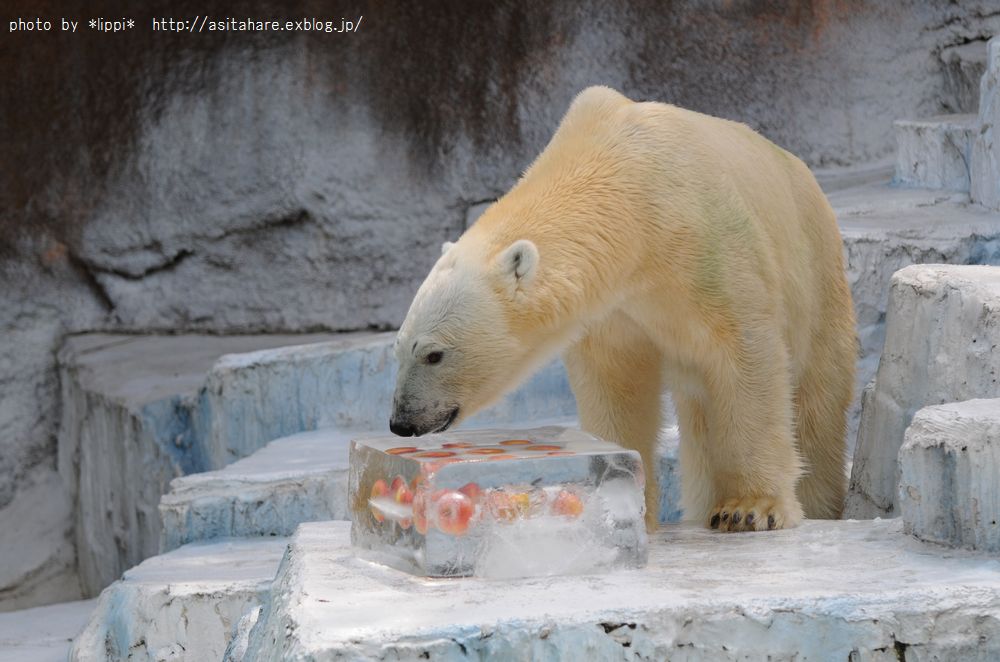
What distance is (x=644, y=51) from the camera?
735 centimetres

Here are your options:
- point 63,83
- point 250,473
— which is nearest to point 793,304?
point 250,473

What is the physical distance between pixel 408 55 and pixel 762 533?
4.60 metres

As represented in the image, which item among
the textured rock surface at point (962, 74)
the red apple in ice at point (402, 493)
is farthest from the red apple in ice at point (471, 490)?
the textured rock surface at point (962, 74)

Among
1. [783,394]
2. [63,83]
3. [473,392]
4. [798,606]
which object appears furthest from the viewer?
[63,83]

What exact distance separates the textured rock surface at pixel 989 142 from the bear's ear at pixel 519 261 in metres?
3.25

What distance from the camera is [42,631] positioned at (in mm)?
5879

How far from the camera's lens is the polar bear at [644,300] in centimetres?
298

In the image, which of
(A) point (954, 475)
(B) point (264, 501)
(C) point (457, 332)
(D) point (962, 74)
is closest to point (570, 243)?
(C) point (457, 332)

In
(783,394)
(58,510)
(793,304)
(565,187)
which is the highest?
(565,187)

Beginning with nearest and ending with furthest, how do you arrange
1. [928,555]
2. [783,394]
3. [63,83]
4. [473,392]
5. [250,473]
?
1. [928,555]
2. [473,392]
3. [783,394]
4. [250,473]
5. [63,83]

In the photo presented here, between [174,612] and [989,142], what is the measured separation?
12.0ft

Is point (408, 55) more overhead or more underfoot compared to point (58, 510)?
more overhead

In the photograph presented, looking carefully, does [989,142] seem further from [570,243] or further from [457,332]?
[457,332]

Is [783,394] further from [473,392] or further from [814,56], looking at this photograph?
[814,56]
